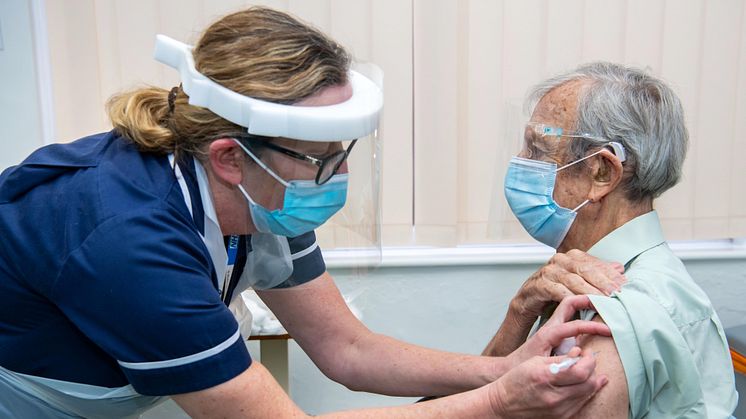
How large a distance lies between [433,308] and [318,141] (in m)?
1.36

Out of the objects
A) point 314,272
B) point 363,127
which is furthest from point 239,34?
point 314,272

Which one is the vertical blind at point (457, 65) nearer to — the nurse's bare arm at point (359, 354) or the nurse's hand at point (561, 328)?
the nurse's bare arm at point (359, 354)

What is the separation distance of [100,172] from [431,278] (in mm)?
1434

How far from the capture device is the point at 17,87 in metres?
2.16

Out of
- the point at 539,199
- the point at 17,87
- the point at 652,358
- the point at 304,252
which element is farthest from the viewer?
the point at 17,87

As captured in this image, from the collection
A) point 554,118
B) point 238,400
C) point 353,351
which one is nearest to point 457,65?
point 554,118

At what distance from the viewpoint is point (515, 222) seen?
170 cm

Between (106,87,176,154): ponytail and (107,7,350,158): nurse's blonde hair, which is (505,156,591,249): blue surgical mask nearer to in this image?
(107,7,350,158): nurse's blonde hair

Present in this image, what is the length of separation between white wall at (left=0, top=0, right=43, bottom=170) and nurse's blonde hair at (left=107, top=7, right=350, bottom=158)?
46.0 inches

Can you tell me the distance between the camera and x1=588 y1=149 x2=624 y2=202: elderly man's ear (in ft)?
4.17

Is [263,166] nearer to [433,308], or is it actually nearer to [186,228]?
[186,228]

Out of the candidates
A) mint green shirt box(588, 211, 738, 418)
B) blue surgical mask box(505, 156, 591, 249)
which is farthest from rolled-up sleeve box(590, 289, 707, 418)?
blue surgical mask box(505, 156, 591, 249)

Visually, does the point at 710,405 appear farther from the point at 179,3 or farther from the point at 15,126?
the point at 15,126

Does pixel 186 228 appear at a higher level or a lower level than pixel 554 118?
lower
